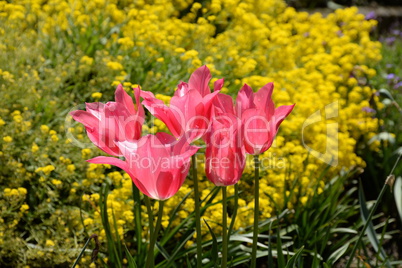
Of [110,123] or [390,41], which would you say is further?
[390,41]

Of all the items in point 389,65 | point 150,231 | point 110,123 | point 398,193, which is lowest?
point 398,193

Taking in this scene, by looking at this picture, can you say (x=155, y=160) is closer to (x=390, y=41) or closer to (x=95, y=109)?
(x=95, y=109)

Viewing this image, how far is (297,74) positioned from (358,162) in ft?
2.71

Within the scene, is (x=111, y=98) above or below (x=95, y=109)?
below

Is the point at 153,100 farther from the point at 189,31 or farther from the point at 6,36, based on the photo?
the point at 189,31

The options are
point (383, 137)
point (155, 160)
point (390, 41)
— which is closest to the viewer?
point (155, 160)

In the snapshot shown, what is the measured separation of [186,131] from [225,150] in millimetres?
104

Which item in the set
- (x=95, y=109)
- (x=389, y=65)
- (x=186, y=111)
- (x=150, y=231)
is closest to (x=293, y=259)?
(x=150, y=231)

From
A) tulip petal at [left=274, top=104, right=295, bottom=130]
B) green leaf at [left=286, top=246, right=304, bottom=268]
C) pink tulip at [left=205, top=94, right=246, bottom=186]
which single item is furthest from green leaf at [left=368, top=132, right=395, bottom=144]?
pink tulip at [left=205, top=94, right=246, bottom=186]

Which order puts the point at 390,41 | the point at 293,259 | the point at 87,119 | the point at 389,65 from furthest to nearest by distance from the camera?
1. the point at 390,41
2. the point at 389,65
3. the point at 293,259
4. the point at 87,119

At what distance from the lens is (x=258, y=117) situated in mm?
1318

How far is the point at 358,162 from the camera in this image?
3.70 m

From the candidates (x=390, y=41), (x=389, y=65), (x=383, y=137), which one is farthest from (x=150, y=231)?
(x=390, y=41)

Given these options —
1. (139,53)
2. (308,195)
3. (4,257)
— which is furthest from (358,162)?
(4,257)
